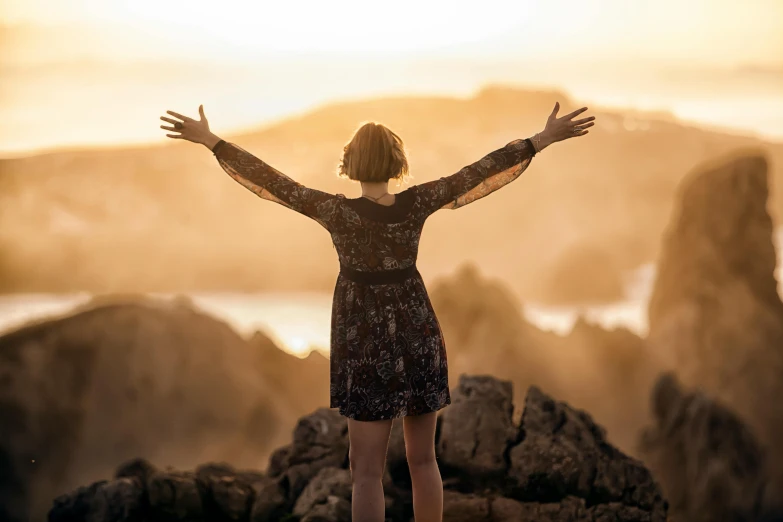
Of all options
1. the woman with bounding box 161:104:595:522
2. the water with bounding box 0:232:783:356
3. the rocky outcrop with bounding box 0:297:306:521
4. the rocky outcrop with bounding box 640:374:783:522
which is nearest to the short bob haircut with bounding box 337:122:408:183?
the woman with bounding box 161:104:595:522

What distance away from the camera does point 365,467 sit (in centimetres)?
335

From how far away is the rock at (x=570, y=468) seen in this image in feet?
16.5

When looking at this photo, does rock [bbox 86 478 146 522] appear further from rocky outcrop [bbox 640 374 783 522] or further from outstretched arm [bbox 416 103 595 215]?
rocky outcrop [bbox 640 374 783 522]

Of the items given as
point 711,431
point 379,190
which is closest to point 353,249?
point 379,190

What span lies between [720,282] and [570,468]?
29671mm

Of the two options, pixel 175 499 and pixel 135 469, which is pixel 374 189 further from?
pixel 135 469

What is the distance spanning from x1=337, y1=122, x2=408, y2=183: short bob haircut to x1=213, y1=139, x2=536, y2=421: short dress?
0.39ft

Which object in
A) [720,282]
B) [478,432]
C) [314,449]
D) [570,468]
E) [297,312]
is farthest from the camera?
[297,312]

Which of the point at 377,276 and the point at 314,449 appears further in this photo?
the point at 314,449

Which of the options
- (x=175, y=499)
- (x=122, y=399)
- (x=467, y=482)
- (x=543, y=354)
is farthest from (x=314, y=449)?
(x=543, y=354)

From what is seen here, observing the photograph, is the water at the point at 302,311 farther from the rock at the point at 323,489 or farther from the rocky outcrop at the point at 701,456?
the rock at the point at 323,489

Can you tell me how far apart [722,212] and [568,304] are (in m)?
33.1

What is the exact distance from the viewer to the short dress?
330 cm

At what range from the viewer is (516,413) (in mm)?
5715
